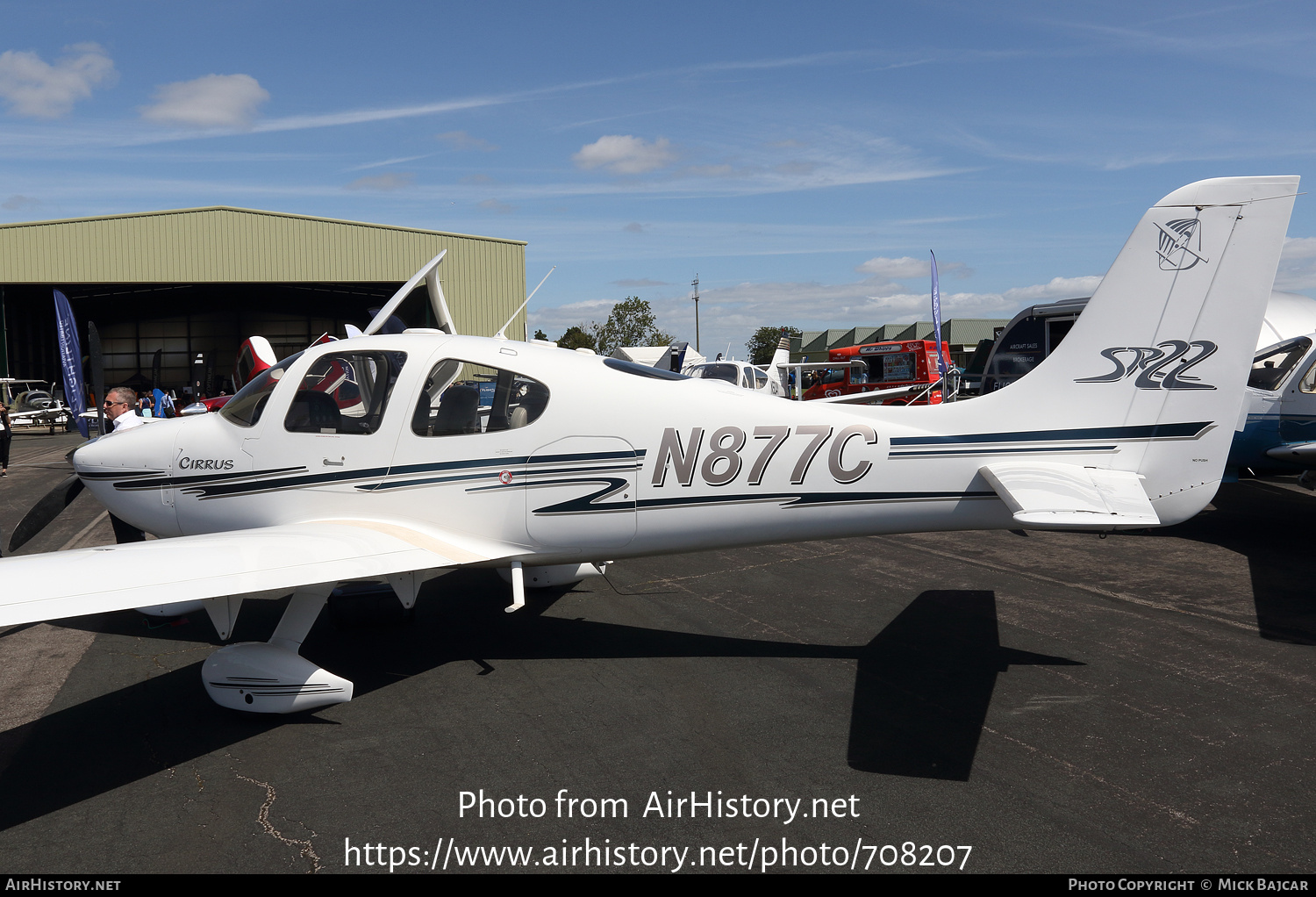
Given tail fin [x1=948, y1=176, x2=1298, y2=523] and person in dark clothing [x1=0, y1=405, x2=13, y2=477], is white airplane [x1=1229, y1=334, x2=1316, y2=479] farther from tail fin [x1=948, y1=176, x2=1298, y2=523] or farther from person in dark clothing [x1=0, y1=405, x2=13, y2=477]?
person in dark clothing [x1=0, y1=405, x2=13, y2=477]

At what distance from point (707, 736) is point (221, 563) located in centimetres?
287

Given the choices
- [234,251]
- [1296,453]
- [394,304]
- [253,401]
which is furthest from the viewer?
[234,251]

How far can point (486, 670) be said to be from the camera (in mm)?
5734

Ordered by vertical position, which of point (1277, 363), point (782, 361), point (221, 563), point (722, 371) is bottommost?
point (782, 361)

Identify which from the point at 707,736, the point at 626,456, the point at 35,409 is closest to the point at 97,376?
the point at 626,456

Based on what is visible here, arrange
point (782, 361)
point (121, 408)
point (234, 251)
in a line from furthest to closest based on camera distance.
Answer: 1. point (234, 251)
2. point (782, 361)
3. point (121, 408)

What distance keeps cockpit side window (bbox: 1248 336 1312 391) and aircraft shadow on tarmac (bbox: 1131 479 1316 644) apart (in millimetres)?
1858

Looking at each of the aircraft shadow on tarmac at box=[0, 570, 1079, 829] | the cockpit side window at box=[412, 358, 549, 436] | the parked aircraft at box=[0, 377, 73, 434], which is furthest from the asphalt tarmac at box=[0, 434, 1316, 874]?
the parked aircraft at box=[0, 377, 73, 434]

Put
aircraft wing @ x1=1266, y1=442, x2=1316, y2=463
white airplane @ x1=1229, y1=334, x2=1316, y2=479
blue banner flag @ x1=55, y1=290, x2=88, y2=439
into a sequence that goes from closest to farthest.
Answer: aircraft wing @ x1=1266, y1=442, x2=1316, y2=463
white airplane @ x1=1229, y1=334, x2=1316, y2=479
blue banner flag @ x1=55, y1=290, x2=88, y2=439

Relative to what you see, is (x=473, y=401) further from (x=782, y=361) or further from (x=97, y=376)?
(x=782, y=361)

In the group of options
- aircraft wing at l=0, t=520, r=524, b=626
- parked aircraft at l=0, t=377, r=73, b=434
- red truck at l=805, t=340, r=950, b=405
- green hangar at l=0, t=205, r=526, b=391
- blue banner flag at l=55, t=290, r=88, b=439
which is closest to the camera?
aircraft wing at l=0, t=520, r=524, b=626

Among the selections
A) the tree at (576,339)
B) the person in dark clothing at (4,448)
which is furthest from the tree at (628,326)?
the person in dark clothing at (4,448)

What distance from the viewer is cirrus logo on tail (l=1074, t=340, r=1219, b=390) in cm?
491

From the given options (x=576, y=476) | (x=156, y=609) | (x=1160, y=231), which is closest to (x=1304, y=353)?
(x=1160, y=231)
